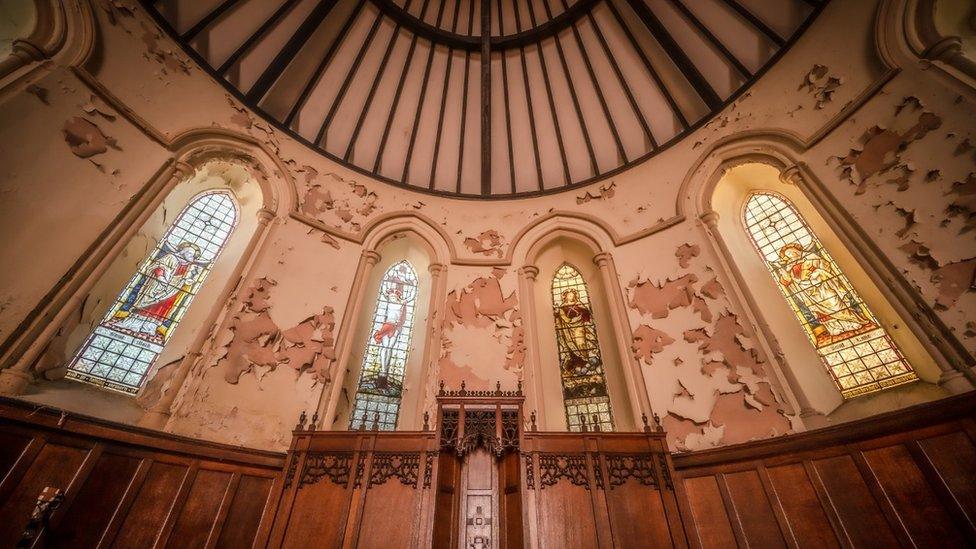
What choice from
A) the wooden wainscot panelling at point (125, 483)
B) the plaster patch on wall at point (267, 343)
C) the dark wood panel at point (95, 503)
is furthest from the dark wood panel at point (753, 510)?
the dark wood panel at point (95, 503)

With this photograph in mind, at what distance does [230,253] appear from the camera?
6.46 meters

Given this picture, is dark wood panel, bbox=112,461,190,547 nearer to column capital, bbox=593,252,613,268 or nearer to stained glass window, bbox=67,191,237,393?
stained glass window, bbox=67,191,237,393

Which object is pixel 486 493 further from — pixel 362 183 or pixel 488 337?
pixel 362 183

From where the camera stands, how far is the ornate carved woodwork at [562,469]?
4.48 m

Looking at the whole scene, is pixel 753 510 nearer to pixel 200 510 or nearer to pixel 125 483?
pixel 200 510

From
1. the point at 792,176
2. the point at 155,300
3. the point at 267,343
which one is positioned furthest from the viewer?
the point at 792,176

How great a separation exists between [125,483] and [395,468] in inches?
109

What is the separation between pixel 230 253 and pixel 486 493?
5.50 metres

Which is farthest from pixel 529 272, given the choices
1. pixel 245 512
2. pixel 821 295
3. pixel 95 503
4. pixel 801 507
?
pixel 95 503

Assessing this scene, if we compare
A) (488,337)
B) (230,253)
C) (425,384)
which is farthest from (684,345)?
(230,253)

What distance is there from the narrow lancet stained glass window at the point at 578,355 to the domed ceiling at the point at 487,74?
99.1 inches

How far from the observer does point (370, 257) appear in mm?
7402

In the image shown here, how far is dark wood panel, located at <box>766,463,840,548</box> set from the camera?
380 cm

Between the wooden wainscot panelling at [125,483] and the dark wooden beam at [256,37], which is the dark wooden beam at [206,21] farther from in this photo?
the wooden wainscot panelling at [125,483]
